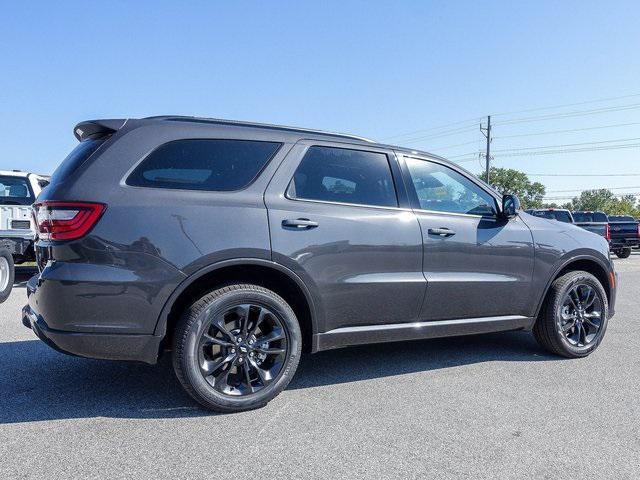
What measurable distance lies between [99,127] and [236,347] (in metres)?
1.63

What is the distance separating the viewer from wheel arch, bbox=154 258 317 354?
122 inches

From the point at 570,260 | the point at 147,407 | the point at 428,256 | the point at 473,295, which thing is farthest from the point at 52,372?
the point at 570,260

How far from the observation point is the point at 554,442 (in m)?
2.85

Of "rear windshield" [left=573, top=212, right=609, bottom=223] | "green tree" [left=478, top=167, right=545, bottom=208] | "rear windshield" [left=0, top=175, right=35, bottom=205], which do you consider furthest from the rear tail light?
"green tree" [left=478, top=167, right=545, bottom=208]

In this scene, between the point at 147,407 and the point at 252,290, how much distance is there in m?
0.99

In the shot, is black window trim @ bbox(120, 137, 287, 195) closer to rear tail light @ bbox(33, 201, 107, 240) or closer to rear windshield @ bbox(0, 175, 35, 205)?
rear tail light @ bbox(33, 201, 107, 240)

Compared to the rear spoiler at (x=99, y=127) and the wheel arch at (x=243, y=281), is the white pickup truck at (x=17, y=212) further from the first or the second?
the wheel arch at (x=243, y=281)

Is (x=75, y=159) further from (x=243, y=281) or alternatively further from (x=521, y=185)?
(x=521, y=185)

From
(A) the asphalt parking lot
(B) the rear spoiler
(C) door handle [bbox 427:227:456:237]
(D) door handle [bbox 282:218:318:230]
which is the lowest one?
(A) the asphalt parking lot

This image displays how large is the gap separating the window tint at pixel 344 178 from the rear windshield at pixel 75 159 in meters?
1.24

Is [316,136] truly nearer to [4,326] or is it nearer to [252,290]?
[252,290]

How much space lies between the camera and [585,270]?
4.95 m

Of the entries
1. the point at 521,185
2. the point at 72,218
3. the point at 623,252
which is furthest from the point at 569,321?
the point at 521,185

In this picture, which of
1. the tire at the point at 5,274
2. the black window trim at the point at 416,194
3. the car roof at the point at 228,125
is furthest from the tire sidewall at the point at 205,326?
the tire at the point at 5,274
